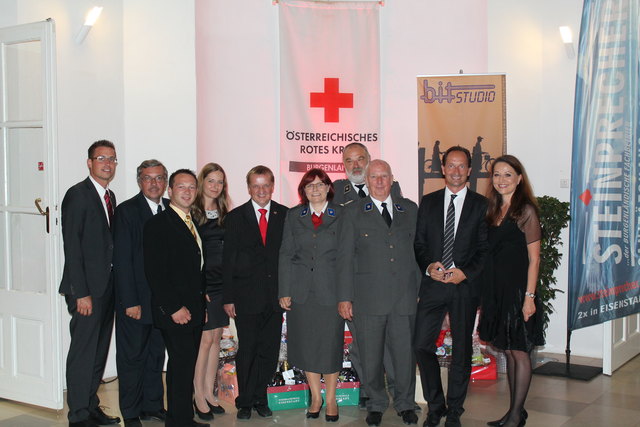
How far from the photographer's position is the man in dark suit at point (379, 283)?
3.50 m

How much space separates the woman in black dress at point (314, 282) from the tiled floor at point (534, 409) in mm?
336

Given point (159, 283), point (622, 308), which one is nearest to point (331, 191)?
point (159, 283)

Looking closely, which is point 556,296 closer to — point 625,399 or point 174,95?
point 625,399

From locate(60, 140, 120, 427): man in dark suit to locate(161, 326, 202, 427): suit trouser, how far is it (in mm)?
584

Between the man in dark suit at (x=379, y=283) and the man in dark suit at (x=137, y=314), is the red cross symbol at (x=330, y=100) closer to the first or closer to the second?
the man in dark suit at (x=379, y=283)

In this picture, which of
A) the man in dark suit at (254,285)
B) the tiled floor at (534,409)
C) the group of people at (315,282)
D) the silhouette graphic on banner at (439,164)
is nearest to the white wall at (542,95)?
the silhouette graphic on banner at (439,164)

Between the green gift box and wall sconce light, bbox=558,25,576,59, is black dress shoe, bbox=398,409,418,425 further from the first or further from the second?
wall sconce light, bbox=558,25,576,59

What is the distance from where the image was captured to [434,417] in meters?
3.48

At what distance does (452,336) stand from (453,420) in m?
0.45

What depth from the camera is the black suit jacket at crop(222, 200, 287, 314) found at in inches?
143

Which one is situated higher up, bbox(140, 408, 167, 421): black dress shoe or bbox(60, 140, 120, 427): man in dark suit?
bbox(60, 140, 120, 427): man in dark suit

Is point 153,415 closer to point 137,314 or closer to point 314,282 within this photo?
point 137,314

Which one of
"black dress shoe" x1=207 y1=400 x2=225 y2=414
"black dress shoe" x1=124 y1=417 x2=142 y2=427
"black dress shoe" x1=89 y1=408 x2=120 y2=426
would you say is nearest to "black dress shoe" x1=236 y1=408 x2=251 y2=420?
"black dress shoe" x1=207 y1=400 x2=225 y2=414

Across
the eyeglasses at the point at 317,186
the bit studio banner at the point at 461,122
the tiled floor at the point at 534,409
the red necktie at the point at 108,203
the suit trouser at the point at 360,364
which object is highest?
the bit studio banner at the point at 461,122
